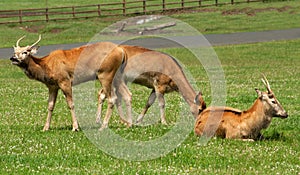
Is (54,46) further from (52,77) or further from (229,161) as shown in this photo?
(229,161)

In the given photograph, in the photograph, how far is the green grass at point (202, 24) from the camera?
5155 centimetres

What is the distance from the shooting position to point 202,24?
5484 centimetres

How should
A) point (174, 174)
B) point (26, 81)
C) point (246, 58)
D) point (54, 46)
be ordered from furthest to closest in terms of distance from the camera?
point (54, 46), point (246, 58), point (26, 81), point (174, 174)

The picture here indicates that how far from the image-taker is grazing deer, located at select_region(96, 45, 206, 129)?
16500 mm

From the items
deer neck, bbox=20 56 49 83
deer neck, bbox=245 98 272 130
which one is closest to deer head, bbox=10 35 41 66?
deer neck, bbox=20 56 49 83

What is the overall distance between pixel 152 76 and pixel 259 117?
4.19m

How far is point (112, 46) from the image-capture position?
16.0 m

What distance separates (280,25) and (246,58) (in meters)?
17.8

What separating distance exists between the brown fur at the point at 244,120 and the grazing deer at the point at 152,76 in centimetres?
261

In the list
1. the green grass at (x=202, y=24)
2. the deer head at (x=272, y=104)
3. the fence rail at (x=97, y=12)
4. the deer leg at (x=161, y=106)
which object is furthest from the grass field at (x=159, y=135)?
the fence rail at (x=97, y=12)

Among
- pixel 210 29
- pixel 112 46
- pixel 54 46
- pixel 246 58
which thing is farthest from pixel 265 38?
pixel 112 46

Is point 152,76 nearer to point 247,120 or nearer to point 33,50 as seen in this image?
point 33,50

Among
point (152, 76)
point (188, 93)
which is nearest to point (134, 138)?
point (188, 93)

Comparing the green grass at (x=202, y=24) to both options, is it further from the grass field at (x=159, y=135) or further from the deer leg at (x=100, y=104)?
the deer leg at (x=100, y=104)
